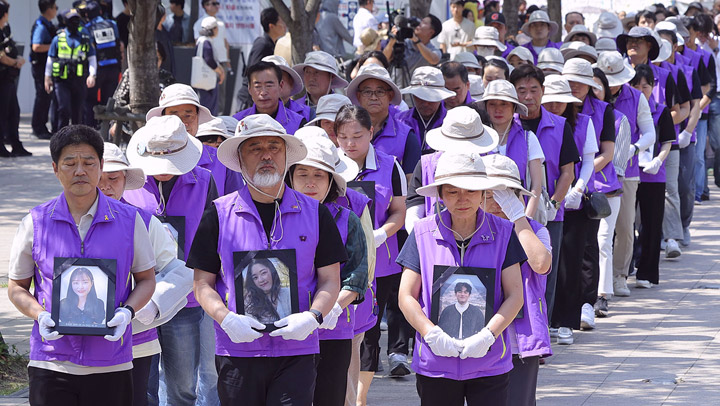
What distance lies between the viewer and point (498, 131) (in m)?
8.43

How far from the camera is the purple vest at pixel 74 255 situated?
4.98 m

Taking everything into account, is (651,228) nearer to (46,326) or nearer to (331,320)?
(331,320)

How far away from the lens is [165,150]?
6.32 meters

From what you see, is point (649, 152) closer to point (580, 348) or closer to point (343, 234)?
point (580, 348)

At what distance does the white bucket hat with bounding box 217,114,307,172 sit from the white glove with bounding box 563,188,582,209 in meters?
4.26

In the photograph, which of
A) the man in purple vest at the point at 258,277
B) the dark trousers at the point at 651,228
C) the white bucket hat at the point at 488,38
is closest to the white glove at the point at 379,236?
the man in purple vest at the point at 258,277

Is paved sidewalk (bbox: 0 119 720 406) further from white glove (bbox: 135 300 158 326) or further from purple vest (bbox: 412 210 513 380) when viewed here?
purple vest (bbox: 412 210 513 380)

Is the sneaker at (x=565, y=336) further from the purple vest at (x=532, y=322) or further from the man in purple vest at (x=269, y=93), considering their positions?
the purple vest at (x=532, y=322)

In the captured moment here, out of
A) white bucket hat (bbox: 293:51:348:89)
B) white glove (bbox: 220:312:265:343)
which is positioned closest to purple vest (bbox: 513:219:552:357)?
white glove (bbox: 220:312:265:343)

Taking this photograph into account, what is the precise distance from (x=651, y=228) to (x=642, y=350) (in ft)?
8.75

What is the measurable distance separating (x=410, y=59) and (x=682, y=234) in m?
3.67

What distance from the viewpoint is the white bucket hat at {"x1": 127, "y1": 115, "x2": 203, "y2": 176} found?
245 inches

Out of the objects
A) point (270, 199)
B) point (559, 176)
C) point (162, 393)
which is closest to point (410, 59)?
point (559, 176)

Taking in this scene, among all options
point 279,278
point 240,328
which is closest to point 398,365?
point 279,278
